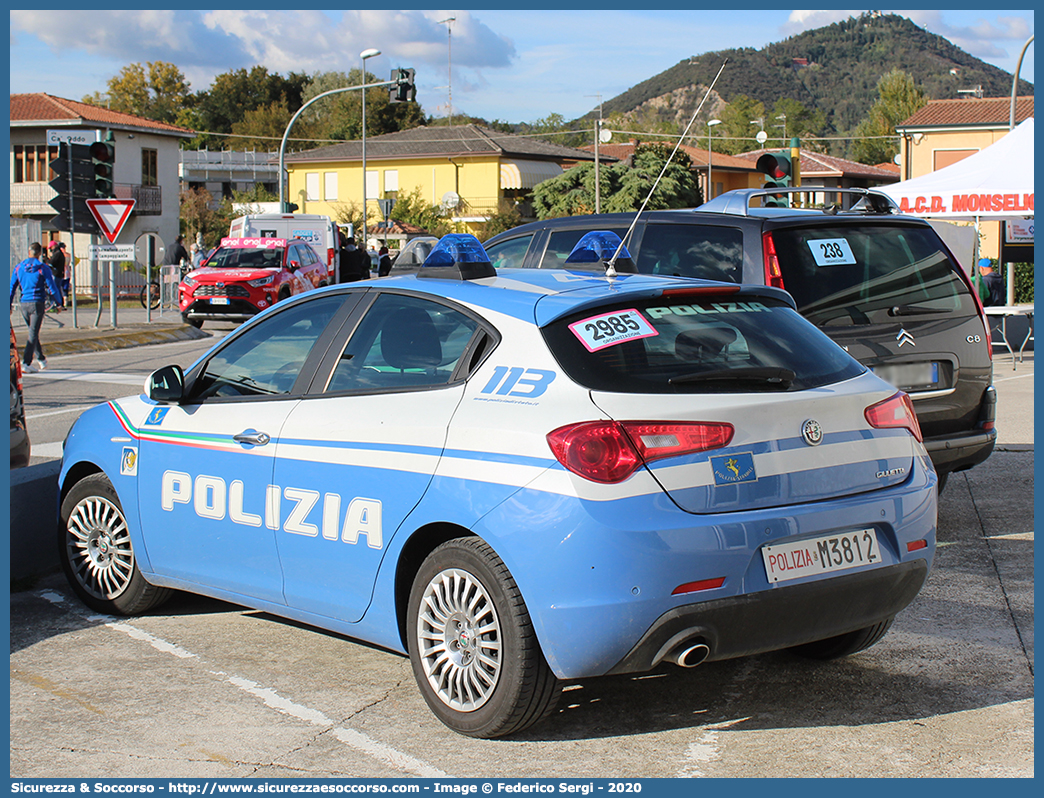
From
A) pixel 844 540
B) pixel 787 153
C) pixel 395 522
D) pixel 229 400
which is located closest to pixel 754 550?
pixel 844 540

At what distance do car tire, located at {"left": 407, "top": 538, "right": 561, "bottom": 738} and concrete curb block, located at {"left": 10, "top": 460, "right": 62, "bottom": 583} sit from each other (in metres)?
2.94

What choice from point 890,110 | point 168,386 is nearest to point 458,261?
point 168,386

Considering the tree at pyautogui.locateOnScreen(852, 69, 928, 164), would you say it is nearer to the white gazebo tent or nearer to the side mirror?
the white gazebo tent

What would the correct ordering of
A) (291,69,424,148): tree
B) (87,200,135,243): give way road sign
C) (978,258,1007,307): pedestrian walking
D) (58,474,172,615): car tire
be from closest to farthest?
(58,474,172,615): car tire → (978,258,1007,307): pedestrian walking → (87,200,135,243): give way road sign → (291,69,424,148): tree

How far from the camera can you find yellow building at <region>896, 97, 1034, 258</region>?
188 feet

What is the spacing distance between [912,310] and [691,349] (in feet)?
10.2

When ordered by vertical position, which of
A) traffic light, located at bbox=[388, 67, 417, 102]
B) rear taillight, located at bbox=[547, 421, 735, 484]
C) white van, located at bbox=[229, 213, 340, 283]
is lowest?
rear taillight, located at bbox=[547, 421, 735, 484]

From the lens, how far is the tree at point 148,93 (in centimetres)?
9906

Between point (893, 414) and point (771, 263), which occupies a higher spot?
point (771, 263)

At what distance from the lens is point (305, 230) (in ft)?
101

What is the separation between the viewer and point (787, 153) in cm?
1307

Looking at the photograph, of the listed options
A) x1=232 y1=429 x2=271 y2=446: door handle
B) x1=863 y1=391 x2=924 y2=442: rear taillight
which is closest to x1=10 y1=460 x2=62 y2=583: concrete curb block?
x1=232 y1=429 x2=271 y2=446: door handle

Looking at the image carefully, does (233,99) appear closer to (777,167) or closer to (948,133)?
(948,133)
